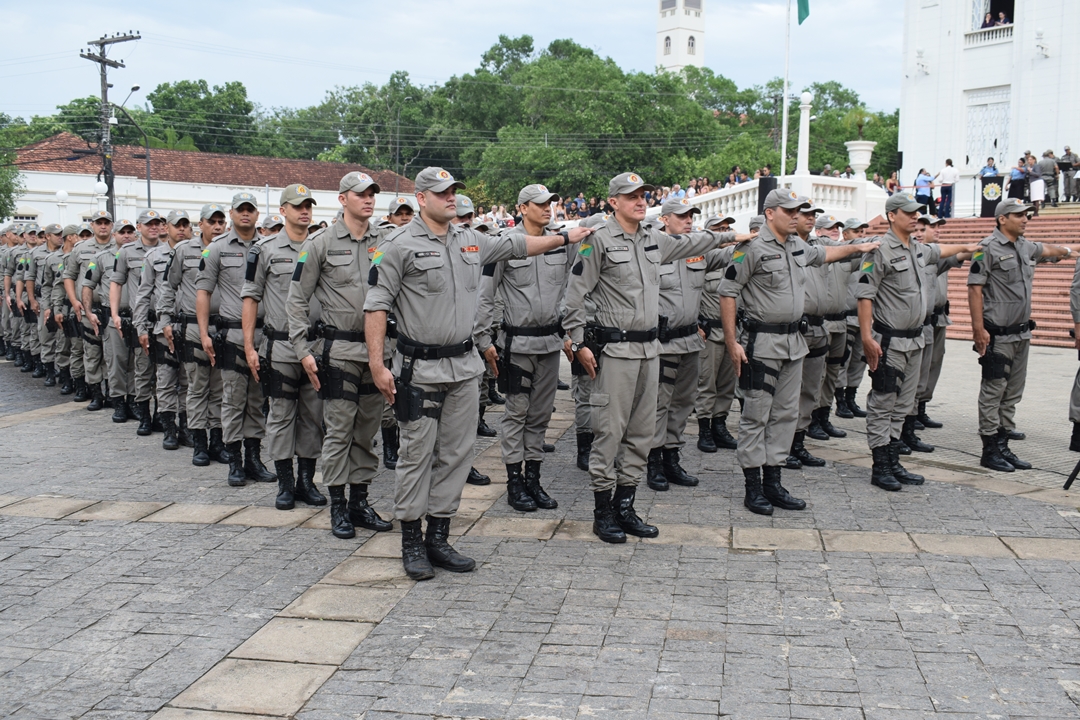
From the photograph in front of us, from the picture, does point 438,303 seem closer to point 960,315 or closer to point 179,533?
point 179,533

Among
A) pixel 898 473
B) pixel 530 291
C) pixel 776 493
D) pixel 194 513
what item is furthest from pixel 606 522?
pixel 194 513

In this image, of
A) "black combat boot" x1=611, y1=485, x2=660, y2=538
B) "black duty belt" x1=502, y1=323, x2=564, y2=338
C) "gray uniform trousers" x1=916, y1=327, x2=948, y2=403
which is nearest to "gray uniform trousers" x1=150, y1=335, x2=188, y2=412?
"black duty belt" x1=502, y1=323, x2=564, y2=338

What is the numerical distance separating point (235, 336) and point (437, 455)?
9.47 ft

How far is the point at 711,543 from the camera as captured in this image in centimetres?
583

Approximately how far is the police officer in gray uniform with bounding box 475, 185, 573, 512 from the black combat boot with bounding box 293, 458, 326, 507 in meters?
1.37

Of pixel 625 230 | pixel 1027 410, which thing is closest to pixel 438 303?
pixel 625 230

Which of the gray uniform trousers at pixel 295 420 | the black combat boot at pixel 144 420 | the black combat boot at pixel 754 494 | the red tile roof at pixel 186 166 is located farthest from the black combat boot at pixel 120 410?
the red tile roof at pixel 186 166

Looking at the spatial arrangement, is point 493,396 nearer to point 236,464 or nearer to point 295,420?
point 236,464

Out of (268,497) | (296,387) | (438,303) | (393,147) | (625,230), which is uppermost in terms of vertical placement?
(393,147)

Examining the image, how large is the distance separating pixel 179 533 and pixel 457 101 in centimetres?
7606

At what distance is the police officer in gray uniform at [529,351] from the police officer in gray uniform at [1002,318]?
3591mm

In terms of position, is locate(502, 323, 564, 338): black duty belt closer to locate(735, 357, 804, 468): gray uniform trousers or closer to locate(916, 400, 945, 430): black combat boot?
locate(735, 357, 804, 468): gray uniform trousers

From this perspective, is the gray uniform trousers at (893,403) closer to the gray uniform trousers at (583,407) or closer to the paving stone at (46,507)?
the gray uniform trousers at (583,407)

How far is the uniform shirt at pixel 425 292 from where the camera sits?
531 centimetres
